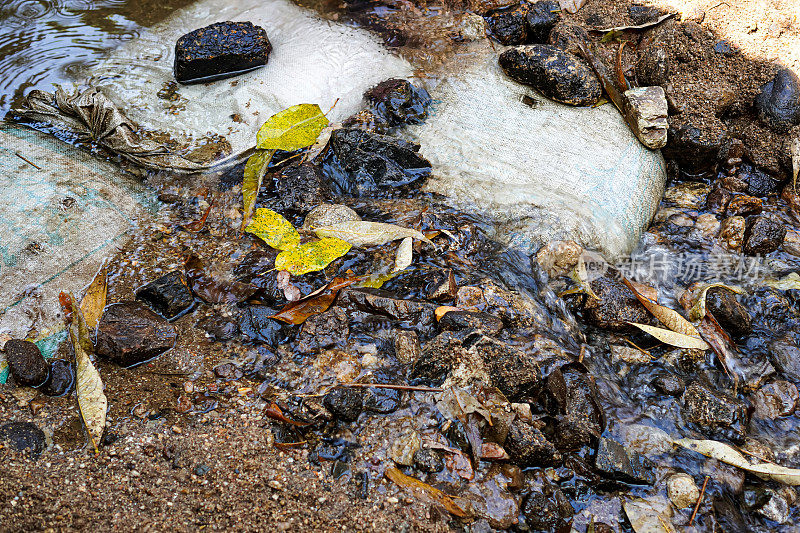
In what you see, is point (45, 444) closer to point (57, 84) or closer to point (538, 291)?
point (538, 291)

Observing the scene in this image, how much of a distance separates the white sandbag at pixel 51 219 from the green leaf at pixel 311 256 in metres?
0.74

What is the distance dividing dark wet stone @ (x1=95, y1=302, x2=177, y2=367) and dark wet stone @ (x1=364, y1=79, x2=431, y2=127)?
1.59m

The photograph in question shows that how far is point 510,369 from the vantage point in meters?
1.90

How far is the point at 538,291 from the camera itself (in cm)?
232

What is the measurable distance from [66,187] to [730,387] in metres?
2.96

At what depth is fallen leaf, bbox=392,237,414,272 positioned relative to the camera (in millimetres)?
2254

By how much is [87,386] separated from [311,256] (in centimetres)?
92

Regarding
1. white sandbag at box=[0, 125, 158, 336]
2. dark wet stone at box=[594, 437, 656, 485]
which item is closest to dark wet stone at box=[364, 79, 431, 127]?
white sandbag at box=[0, 125, 158, 336]

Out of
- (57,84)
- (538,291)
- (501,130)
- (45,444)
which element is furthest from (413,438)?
(57,84)

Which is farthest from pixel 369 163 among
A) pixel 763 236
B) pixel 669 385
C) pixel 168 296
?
pixel 763 236

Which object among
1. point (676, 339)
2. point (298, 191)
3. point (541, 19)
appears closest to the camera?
point (676, 339)

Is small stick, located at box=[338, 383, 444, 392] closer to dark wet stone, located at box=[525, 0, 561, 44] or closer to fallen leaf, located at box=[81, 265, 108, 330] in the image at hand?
fallen leaf, located at box=[81, 265, 108, 330]

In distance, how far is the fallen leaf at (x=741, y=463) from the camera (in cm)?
185

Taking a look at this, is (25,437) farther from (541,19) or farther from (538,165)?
(541,19)
